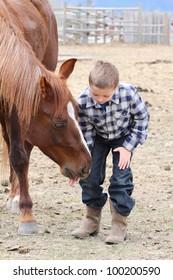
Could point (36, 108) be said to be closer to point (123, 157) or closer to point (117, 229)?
point (123, 157)

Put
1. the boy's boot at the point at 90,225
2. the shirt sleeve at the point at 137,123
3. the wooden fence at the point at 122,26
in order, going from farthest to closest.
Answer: the wooden fence at the point at 122,26 < the boy's boot at the point at 90,225 < the shirt sleeve at the point at 137,123

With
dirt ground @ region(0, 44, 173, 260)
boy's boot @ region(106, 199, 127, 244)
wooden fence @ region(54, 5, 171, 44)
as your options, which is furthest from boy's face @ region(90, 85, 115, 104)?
wooden fence @ region(54, 5, 171, 44)

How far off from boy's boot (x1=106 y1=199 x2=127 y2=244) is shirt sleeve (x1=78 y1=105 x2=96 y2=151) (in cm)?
49

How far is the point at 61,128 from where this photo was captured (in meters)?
5.36

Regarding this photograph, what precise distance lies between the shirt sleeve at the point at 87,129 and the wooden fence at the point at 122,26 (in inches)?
1111

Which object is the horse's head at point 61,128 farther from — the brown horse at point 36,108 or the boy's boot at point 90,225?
the boy's boot at point 90,225

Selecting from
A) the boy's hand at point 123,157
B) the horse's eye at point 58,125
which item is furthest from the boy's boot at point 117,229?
the horse's eye at point 58,125

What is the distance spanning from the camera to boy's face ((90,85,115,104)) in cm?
512

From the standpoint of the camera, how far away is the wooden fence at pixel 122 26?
114 ft

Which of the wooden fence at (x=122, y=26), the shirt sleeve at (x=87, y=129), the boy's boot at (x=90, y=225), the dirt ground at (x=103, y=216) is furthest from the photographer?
the wooden fence at (x=122, y=26)

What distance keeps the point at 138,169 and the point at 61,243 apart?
9.19 ft

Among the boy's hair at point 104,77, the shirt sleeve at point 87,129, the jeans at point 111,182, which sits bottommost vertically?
the jeans at point 111,182

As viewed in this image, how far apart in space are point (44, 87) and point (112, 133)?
21.7 inches

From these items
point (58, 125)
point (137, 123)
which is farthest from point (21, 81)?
point (137, 123)
